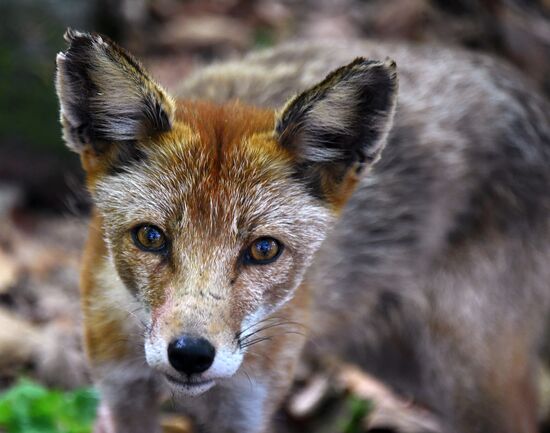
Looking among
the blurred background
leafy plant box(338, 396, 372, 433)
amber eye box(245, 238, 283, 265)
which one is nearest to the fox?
amber eye box(245, 238, 283, 265)

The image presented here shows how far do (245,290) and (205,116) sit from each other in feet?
3.72

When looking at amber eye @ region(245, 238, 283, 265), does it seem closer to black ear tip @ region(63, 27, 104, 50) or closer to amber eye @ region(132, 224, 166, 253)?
amber eye @ region(132, 224, 166, 253)

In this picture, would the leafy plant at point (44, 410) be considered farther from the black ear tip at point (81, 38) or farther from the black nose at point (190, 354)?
the black ear tip at point (81, 38)

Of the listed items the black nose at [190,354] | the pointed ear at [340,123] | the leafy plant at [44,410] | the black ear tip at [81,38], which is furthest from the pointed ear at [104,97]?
the leafy plant at [44,410]

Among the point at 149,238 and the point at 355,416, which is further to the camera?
the point at 355,416

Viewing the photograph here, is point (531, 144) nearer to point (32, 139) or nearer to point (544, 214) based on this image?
point (544, 214)

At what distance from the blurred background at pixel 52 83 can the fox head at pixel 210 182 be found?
2.12m

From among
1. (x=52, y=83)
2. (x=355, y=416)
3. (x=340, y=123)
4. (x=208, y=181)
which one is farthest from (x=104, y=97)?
(x=52, y=83)

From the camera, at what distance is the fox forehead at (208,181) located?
5.09m

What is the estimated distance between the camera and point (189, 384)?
15.8 feet

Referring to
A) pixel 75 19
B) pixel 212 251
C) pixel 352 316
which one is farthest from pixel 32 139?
pixel 212 251

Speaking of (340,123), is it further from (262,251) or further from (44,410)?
(44,410)

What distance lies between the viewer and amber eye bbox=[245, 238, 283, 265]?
514cm

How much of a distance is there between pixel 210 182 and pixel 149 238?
45cm
